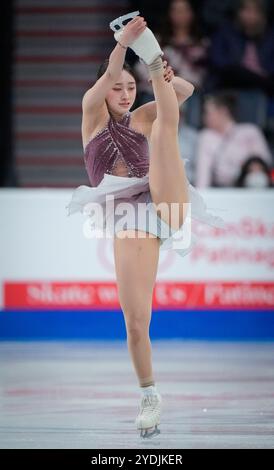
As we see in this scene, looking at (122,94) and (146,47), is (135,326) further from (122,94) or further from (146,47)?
(146,47)

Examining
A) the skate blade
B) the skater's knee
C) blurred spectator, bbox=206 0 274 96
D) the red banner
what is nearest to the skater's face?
the skater's knee

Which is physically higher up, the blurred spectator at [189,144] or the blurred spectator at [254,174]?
the blurred spectator at [189,144]

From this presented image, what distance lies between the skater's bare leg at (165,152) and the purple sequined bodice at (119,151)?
0.19 meters

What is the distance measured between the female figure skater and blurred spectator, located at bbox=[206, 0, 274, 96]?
4078 millimetres

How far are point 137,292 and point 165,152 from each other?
1.91ft

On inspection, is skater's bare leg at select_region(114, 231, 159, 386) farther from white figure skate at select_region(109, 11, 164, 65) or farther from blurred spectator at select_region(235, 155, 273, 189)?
blurred spectator at select_region(235, 155, 273, 189)

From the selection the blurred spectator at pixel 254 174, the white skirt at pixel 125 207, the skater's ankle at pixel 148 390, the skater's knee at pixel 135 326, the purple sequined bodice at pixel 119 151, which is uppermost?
the blurred spectator at pixel 254 174

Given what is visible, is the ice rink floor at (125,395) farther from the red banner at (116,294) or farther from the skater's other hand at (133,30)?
the skater's other hand at (133,30)

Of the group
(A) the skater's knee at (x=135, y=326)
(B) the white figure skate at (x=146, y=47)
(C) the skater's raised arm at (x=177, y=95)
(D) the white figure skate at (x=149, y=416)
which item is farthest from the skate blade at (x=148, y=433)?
(B) the white figure skate at (x=146, y=47)

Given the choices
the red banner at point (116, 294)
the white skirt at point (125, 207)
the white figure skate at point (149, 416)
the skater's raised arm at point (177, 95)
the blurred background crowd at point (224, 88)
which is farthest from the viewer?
the blurred background crowd at point (224, 88)

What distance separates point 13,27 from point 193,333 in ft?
11.4

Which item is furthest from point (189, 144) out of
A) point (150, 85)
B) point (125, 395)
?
point (125, 395)

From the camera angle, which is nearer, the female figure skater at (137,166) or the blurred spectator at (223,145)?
the female figure skater at (137,166)

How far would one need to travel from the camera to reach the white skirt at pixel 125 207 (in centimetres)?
433
